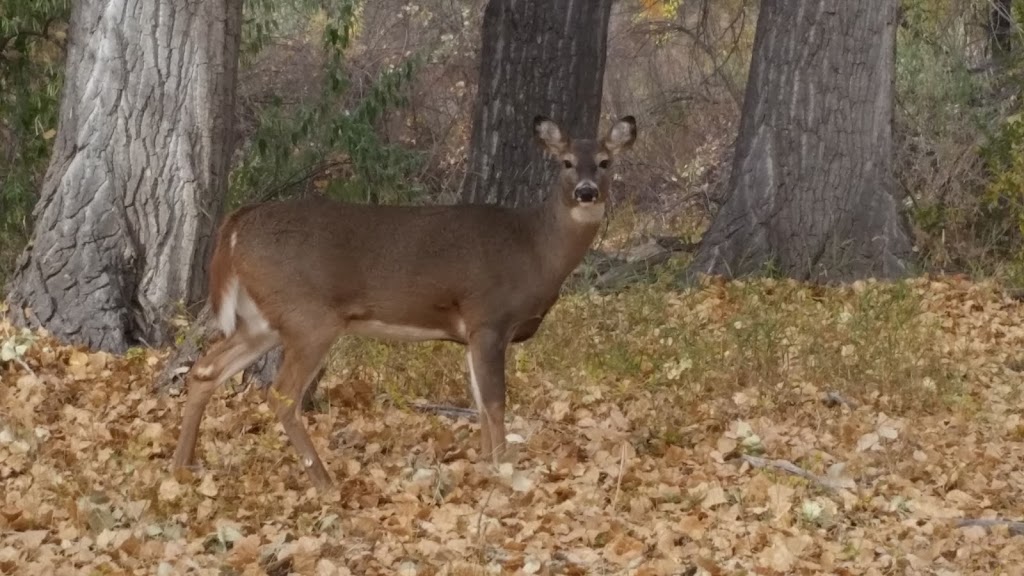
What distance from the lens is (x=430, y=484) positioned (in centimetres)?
592

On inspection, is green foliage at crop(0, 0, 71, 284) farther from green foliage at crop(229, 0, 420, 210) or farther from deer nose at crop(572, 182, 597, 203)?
deer nose at crop(572, 182, 597, 203)

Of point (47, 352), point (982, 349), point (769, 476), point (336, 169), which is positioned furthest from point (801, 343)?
point (336, 169)

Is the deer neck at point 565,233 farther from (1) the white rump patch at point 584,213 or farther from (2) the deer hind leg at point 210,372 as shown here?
(2) the deer hind leg at point 210,372

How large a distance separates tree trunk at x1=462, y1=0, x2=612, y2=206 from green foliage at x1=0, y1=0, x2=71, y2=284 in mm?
2754

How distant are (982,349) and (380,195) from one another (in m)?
3.84

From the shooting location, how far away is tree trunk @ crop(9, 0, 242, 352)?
7699mm

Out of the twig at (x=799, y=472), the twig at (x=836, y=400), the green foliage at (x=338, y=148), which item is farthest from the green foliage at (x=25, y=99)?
the twig at (x=799, y=472)

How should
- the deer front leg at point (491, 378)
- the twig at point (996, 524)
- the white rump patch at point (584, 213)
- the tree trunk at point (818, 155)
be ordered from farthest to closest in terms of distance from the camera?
the tree trunk at point (818, 155)
the white rump patch at point (584, 213)
the deer front leg at point (491, 378)
the twig at point (996, 524)

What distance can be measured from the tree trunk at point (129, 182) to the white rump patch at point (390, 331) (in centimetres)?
169

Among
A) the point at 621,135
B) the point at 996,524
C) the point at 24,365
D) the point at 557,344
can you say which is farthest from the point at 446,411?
the point at 996,524

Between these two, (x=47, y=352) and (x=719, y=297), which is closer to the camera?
(x=47, y=352)

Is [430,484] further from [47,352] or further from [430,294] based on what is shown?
[47,352]

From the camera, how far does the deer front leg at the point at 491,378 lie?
6.43 metres

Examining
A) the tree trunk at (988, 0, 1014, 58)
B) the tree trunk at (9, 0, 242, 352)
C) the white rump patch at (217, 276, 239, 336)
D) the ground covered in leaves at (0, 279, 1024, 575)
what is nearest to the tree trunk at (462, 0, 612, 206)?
the ground covered in leaves at (0, 279, 1024, 575)
